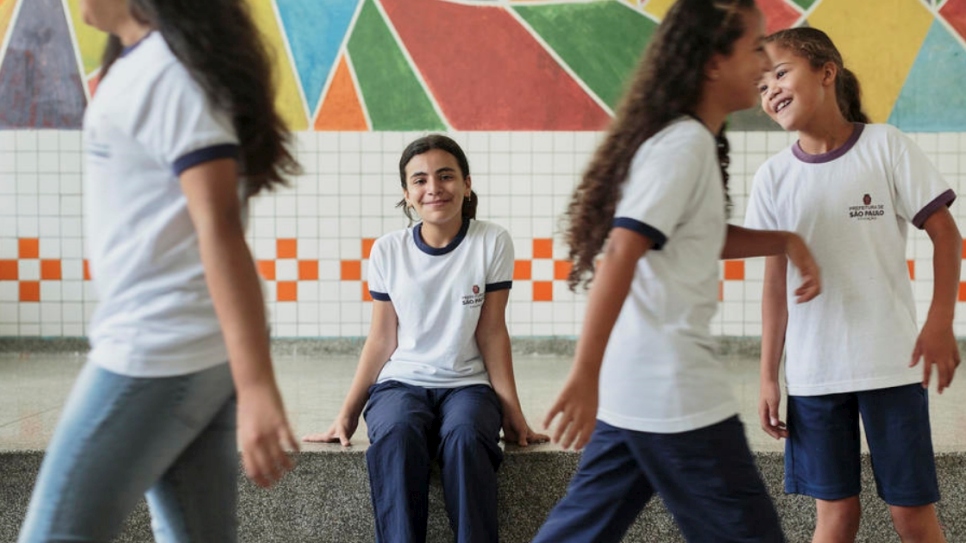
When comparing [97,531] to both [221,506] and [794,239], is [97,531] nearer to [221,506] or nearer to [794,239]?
[221,506]

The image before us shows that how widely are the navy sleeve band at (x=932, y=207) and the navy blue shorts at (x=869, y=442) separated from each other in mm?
337

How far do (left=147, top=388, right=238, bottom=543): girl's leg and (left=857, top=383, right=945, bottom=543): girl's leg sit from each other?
4.35 feet

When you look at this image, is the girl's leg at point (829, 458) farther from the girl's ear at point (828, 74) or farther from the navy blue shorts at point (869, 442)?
the girl's ear at point (828, 74)

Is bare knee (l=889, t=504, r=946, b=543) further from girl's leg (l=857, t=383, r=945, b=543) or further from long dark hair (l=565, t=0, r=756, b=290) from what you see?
long dark hair (l=565, t=0, r=756, b=290)

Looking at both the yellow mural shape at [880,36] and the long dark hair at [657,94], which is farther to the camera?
the yellow mural shape at [880,36]

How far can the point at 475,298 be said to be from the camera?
2779 mm

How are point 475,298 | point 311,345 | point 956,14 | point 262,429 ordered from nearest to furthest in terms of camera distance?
1. point 262,429
2. point 475,298
3. point 956,14
4. point 311,345

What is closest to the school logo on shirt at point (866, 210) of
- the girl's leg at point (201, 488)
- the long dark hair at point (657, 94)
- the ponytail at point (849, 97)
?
the ponytail at point (849, 97)

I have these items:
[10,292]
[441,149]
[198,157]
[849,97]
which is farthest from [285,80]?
[198,157]

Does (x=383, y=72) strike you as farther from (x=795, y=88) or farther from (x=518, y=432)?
(x=795, y=88)

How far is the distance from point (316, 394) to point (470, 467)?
4.65 ft

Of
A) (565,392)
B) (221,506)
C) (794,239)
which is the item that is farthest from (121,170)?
(794,239)

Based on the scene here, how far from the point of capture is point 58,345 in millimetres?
4820

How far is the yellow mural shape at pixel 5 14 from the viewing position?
4723mm
